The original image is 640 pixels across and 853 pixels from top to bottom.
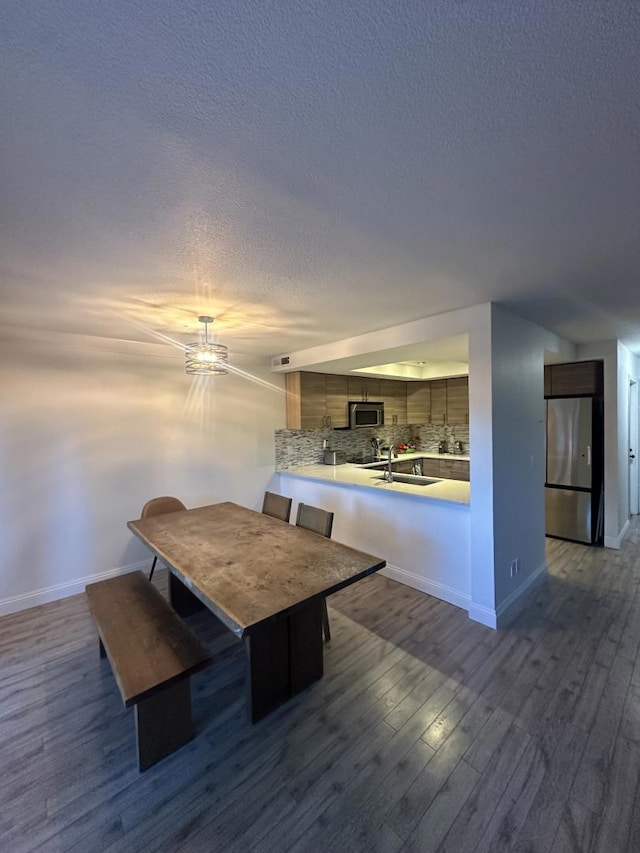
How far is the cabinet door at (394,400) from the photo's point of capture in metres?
5.52

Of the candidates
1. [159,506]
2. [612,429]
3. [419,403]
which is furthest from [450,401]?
[159,506]

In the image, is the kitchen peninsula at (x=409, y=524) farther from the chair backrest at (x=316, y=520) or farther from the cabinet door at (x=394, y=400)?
the cabinet door at (x=394, y=400)

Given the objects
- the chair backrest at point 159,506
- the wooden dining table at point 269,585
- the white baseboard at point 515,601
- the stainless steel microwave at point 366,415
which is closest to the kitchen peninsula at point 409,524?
the white baseboard at point 515,601

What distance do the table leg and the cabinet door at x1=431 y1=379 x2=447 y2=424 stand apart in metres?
4.17

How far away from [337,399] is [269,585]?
3.39 m

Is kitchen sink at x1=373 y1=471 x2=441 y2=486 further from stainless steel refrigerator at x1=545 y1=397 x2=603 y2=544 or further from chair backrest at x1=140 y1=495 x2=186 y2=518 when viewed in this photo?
chair backrest at x1=140 y1=495 x2=186 y2=518

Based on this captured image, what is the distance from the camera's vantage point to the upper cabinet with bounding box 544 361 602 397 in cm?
396

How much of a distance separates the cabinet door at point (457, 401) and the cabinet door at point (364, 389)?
113 centimetres

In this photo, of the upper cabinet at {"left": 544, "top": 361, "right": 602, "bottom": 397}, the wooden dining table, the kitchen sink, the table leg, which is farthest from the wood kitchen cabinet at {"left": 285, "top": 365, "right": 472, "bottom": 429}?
the table leg

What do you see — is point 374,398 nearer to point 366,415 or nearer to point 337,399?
point 366,415

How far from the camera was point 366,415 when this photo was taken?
204 inches

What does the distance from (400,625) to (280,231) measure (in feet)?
8.75

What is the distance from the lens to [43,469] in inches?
124

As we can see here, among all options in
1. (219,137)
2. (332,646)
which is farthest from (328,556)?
(219,137)
